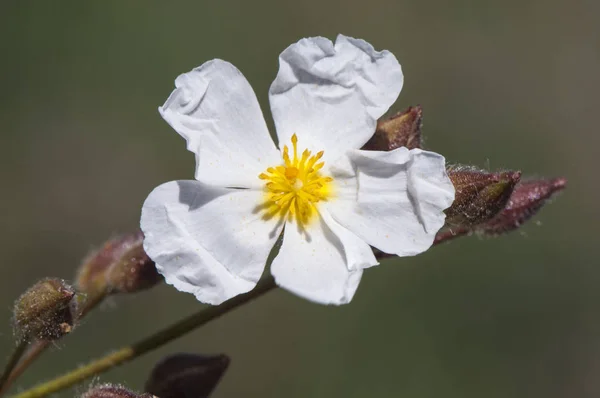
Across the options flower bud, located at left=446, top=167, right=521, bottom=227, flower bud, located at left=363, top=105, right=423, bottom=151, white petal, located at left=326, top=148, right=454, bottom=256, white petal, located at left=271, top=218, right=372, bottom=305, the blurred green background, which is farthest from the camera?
the blurred green background

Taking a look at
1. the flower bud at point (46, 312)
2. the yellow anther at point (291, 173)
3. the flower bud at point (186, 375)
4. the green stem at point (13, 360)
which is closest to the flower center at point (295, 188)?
the yellow anther at point (291, 173)

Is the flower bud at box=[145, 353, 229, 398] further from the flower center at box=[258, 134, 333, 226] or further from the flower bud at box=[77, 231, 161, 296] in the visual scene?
the flower center at box=[258, 134, 333, 226]

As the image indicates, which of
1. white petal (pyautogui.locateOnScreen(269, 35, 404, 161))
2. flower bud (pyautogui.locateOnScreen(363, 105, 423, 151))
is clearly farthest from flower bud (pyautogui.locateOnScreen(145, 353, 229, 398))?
flower bud (pyautogui.locateOnScreen(363, 105, 423, 151))

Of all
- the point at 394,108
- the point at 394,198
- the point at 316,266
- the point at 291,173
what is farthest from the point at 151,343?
the point at 394,108

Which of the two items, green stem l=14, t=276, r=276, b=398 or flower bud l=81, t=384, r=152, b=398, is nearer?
flower bud l=81, t=384, r=152, b=398

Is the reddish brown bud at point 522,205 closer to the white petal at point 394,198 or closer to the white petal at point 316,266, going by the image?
the white petal at point 394,198

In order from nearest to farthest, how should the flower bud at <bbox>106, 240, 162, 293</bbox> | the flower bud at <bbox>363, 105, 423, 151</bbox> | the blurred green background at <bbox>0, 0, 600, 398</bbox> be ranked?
the flower bud at <bbox>363, 105, 423, 151</bbox> < the flower bud at <bbox>106, 240, 162, 293</bbox> < the blurred green background at <bbox>0, 0, 600, 398</bbox>
